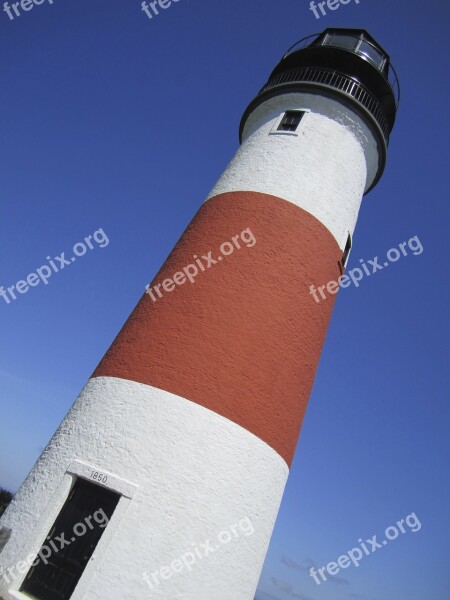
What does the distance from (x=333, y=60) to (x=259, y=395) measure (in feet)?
27.9

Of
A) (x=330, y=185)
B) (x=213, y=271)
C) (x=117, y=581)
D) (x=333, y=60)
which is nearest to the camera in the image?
(x=117, y=581)

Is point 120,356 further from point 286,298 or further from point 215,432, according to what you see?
point 286,298

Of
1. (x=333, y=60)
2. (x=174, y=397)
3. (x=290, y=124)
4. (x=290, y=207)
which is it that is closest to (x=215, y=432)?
(x=174, y=397)

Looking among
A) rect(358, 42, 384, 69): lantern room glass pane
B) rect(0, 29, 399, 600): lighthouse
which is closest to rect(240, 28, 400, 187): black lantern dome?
rect(358, 42, 384, 69): lantern room glass pane

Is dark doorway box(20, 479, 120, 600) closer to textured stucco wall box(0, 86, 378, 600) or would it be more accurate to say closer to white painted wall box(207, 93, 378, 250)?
textured stucco wall box(0, 86, 378, 600)

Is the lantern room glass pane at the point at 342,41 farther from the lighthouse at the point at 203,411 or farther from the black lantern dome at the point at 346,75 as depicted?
the lighthouse at the point at 203,411

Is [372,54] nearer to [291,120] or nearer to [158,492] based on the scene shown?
[291,120]

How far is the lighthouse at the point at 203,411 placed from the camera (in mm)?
4840

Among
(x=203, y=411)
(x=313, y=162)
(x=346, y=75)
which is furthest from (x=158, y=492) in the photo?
(x=346, y=75)

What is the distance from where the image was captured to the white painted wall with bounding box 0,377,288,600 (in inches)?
185

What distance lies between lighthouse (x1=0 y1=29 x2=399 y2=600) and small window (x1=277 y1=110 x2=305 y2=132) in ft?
0.96

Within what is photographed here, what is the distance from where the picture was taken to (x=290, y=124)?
8.65 metres

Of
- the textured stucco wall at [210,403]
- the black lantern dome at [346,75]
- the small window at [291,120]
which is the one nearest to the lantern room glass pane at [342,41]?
the black lantern dome at [346,75]

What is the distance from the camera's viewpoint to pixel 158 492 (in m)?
4.94
